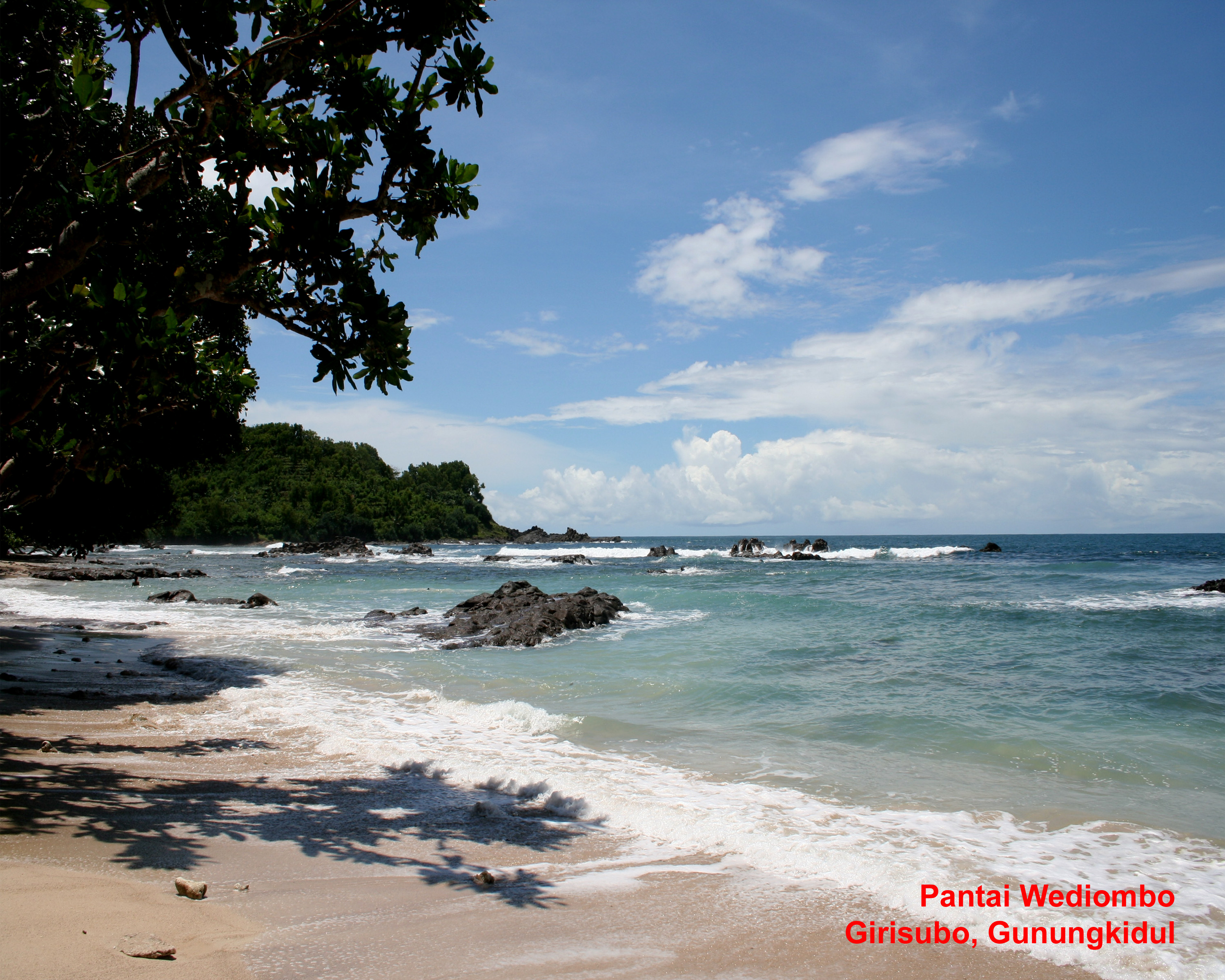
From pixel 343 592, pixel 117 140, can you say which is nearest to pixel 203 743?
pixel 117 140

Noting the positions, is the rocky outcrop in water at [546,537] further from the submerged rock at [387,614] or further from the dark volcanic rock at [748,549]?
the submerged rock at [387,614]

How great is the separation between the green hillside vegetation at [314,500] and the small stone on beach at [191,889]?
251ft

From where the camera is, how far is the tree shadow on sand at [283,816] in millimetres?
4469

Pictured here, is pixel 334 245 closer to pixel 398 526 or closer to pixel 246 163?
pixel 246 163

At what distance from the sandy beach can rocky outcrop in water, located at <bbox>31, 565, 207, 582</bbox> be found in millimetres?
33067

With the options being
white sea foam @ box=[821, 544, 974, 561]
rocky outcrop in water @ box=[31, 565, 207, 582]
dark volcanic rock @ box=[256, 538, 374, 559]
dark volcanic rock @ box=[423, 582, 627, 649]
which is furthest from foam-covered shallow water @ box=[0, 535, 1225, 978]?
dark volcanic rock @ box=[256, 538, 374, 559]

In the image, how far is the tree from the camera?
4.85 m

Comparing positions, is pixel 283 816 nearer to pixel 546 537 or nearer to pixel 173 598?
pixel 173 598

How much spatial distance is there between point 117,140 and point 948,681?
1358cm

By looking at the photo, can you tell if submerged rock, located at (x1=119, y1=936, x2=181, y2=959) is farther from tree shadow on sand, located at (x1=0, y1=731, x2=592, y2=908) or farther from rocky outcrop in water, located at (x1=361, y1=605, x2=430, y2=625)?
rocky outcrop in water, located at (x1=361, y1=605, x2=430, y2=625)

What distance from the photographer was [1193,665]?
1327cm

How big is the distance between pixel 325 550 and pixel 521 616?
60.5 m

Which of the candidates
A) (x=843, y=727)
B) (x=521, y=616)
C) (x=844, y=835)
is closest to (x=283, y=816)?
(x=844, y=835)

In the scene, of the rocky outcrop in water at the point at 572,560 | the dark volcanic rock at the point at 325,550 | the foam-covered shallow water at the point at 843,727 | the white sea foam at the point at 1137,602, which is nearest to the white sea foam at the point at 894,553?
the rocky outcrop in water at the point at 572,560
